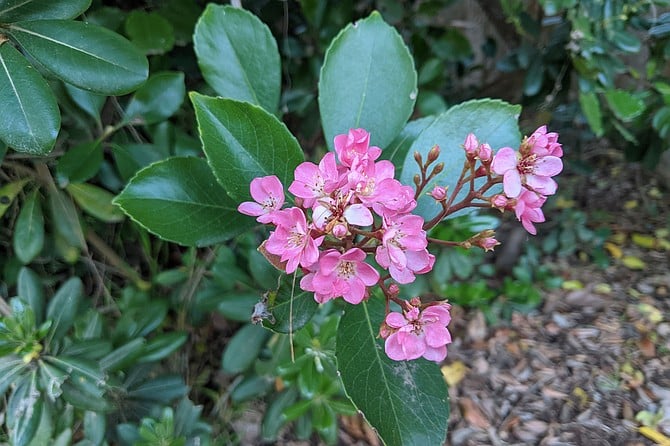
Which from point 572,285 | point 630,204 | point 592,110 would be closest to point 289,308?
point 592,110

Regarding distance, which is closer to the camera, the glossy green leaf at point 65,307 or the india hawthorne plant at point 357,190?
the india hawthorne plant at point 357,190

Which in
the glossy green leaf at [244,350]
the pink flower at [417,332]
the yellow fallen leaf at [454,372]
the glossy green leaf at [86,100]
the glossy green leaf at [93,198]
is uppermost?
the glossy green leaf at [86,100]

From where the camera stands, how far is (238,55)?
3.10ft

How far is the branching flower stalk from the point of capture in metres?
0.63

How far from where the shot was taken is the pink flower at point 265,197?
717 millimetres

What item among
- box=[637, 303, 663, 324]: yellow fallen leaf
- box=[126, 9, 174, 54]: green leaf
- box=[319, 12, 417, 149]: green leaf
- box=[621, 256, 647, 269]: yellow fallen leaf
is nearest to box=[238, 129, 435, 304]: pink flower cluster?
box=[319, 12, 417, 149]: green leaf

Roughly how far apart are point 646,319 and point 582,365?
238mm

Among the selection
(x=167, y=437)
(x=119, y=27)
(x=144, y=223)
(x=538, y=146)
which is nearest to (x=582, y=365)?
(x=538, y=146)

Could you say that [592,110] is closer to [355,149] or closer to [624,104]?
[624,104]

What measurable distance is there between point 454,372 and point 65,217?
38.7 inches

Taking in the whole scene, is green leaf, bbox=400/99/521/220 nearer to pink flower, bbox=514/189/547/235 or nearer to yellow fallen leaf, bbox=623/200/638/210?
pink flower, bbox=514/189/547/235

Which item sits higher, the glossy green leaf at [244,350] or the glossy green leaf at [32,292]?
the glossy green leaf at [32,292]

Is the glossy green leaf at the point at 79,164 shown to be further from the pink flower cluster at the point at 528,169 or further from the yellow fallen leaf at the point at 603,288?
the yellow fallen leaf at the point at 603,288

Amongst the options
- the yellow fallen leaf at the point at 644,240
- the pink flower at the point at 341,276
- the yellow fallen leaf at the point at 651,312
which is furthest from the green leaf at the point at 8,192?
the yellow fallen leaf at the point at 644,240
